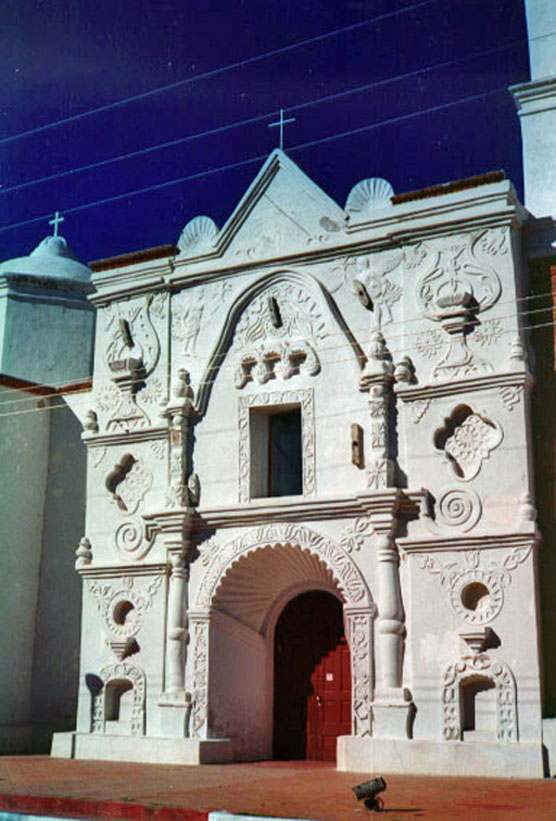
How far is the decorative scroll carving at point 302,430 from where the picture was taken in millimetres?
16219

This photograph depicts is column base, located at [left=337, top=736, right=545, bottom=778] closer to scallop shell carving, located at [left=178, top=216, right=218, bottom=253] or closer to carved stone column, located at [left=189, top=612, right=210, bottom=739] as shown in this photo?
carved stone column, located at [left=189, top=612, right=210, bottom=739]

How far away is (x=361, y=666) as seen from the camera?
1513 cm

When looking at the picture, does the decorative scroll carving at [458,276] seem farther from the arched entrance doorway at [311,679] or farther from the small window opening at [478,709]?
the small window opening at [478,709]

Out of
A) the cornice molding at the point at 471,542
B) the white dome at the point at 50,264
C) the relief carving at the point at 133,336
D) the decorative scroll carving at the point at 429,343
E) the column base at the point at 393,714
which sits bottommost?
the column base at the point at 393,714

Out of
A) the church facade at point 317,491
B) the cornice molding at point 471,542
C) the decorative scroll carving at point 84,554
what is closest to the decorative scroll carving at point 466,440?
the church facade at point 317,491

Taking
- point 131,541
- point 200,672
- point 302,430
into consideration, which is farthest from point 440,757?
point 131,541

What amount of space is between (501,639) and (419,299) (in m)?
5.03

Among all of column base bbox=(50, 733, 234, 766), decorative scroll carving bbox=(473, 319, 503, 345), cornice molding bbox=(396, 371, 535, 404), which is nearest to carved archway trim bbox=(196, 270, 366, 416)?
cornice molding bbox=(396, 371, 535, 404)

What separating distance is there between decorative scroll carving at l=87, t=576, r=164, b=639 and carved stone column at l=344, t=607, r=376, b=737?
11.4 ft

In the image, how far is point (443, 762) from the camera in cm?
1397

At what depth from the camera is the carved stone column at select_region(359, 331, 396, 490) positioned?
1541 cm

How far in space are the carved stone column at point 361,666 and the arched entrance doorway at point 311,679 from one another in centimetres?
156

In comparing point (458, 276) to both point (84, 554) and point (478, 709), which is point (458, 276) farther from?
point (84, 554)

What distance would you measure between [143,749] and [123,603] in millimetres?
2342
